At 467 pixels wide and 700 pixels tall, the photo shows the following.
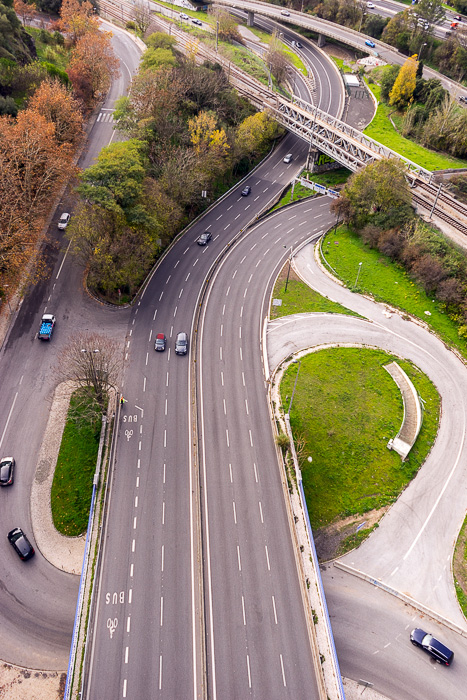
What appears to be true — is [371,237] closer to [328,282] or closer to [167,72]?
[328,282]

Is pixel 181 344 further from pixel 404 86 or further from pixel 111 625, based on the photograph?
pixel 404 86

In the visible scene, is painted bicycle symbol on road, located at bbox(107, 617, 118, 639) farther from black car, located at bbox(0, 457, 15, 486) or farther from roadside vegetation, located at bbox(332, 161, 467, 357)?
roadside vegetation, located at bbox(332, 161, 467, 357)

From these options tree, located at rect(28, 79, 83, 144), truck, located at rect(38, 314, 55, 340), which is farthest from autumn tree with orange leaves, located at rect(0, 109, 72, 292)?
truck, located at rect(38, 314, 55, 340)

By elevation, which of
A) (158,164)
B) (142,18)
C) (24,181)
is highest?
(142,18)

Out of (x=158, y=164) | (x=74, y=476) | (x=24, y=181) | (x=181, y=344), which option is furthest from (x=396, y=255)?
→ (x=74, y=476)

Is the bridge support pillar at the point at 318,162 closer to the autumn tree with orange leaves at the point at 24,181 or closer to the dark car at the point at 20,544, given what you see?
the autumn tree with orange leaves at the point at 24,181
